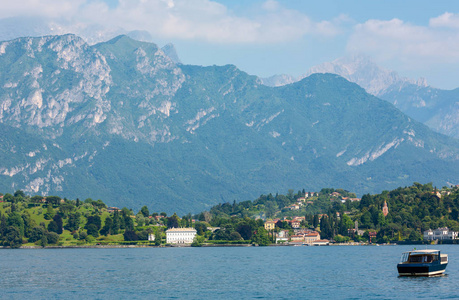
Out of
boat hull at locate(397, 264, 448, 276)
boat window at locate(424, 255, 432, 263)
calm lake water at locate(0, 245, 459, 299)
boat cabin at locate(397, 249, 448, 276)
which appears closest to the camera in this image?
calm lake water at locate(0, 245, 459, 299)

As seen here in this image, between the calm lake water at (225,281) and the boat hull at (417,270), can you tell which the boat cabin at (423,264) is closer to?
the boat hull at (417,270)

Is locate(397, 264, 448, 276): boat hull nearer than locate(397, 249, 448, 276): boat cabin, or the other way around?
locate(397, 264, 448, 276): boat hull

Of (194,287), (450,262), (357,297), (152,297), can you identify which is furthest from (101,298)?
(450,262)

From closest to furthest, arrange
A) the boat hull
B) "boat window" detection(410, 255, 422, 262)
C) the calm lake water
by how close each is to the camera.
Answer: the calm lake water < the boat hull < "boat window" detection(410, 255, 422, 262)

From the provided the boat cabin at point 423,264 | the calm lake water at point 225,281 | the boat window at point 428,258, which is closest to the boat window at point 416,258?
the boat cabin at point 423,264

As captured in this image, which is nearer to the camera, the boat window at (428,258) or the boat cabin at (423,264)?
the boat cabin at (423,264)

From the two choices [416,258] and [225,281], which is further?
[416,258]

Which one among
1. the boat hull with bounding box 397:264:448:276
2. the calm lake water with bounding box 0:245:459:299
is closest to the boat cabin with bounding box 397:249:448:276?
the boat hull with bounding box 397:264:448:276

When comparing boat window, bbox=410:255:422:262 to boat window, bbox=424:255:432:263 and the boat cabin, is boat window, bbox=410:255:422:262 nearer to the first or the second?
the boat cabin

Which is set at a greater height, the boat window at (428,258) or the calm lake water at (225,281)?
the boat window at (428,258)

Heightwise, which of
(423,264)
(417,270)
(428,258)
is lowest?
(417,270)

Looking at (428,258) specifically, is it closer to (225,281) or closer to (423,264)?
(423,264)

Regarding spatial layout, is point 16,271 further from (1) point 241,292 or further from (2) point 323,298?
(2) point 323,298

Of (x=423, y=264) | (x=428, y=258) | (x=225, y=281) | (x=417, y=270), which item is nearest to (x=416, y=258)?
(x=428, y=258)
